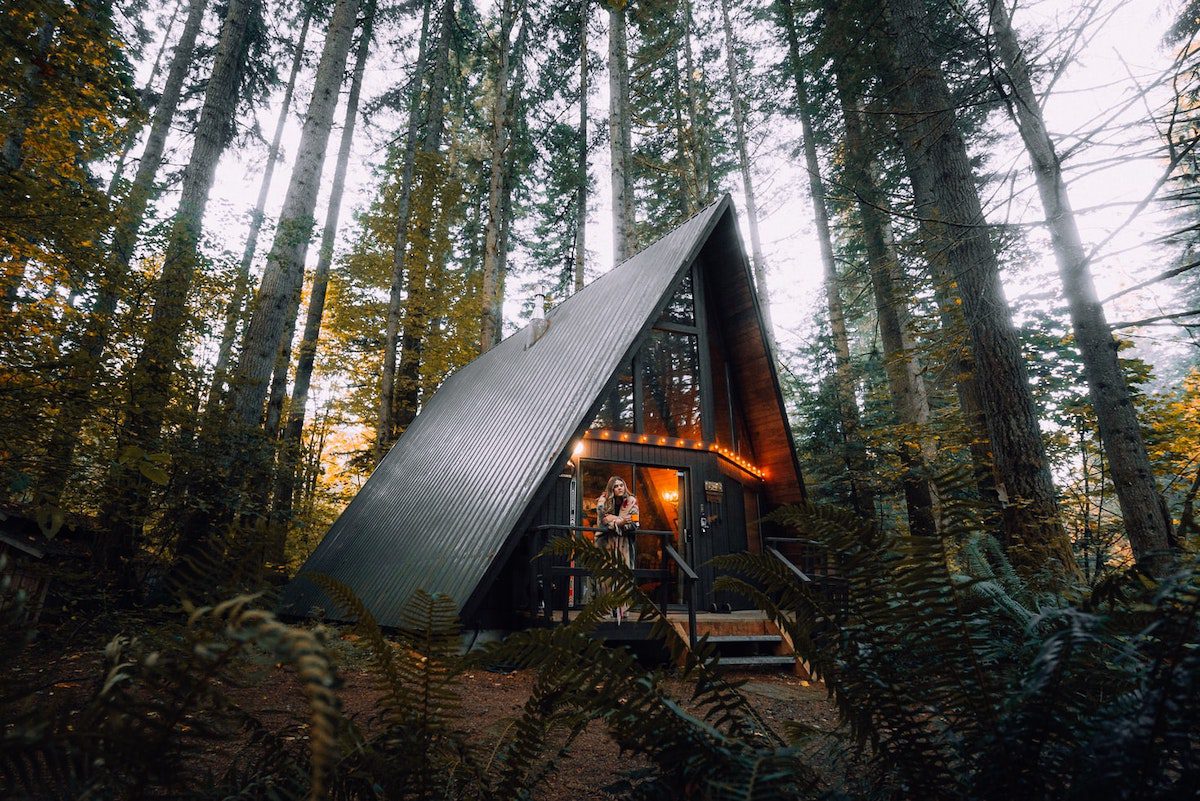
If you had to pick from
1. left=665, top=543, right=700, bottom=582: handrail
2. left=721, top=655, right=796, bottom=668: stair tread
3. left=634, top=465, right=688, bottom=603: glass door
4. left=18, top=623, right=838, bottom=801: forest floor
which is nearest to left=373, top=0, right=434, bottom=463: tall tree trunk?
left=634, top=465, right=688, bottom=603: glass door

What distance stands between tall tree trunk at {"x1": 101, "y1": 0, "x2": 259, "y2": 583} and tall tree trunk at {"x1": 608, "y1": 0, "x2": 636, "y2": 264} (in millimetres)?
6724

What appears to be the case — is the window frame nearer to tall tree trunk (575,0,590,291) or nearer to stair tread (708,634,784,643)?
→ stair tread (708,634,784,643)

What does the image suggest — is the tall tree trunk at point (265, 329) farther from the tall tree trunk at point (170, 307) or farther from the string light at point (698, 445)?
the string light at point (698, 445)

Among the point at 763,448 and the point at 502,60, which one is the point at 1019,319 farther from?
the point at 502,60

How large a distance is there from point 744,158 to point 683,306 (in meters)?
9.52

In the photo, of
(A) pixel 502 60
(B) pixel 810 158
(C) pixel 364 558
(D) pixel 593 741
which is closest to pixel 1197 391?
(B) pixel 810 158

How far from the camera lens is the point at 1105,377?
12.8ft

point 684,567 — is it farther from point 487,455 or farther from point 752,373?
point 752,373

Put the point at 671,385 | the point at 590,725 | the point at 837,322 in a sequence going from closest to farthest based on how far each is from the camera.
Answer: the point at 590,725 → the point at 671,385 → the point at 837,322

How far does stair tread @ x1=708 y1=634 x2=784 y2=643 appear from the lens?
6.33 meters

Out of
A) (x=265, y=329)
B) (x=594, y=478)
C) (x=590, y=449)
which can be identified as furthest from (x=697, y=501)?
(x=265, y=329)

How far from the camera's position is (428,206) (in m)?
14.9

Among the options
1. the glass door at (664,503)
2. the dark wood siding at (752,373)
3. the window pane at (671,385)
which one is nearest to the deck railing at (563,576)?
the glass door at (664,503)

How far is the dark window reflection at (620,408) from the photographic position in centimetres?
814
